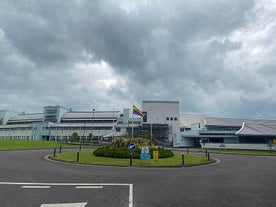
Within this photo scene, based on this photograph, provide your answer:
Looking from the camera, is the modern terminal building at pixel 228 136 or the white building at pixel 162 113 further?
the white building at pixel 162 113

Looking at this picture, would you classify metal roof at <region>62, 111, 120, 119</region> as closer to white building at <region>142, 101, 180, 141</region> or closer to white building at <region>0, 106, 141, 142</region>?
white building at <region>0, 106, 141, 142</region>

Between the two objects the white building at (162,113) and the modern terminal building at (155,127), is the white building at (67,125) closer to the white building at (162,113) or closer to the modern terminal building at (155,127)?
the modern terminal building at (155,127)

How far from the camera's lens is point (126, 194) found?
338 inches

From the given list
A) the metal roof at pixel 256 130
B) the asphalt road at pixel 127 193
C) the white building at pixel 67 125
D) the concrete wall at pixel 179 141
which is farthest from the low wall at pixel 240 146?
the asphalt road at pixel 127 193

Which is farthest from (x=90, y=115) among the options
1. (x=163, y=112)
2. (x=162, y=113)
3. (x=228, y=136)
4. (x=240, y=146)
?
(x=240, y=146)

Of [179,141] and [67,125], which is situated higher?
[67,125]

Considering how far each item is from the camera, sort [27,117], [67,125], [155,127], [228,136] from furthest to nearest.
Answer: [27,117], [67,125], [155,127], [228,136]

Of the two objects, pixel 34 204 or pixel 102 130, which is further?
pixel 102 130

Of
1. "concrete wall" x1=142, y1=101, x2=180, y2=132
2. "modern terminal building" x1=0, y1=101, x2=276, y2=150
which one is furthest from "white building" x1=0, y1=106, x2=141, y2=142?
"concrete wall" x1=142, y1=101, x2=180, y2=132

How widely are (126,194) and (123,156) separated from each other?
14031mm

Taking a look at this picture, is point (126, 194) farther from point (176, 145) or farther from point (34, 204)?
point (176, 145)

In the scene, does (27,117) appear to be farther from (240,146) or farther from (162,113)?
(240,146)

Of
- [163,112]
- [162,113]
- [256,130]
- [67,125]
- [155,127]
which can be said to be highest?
[163,112]

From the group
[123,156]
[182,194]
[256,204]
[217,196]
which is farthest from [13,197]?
[123,156]
